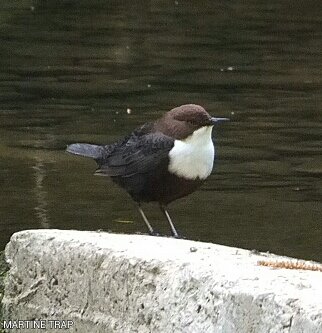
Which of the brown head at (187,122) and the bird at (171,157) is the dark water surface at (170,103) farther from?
the brown head at (187,122)

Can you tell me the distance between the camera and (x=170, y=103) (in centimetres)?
1180

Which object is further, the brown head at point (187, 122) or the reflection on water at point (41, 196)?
the reflection on water at point (41, 196)

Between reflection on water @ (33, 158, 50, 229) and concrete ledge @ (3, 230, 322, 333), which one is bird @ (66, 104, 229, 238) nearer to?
concrete ledge @ (3, 230, 322, 333)

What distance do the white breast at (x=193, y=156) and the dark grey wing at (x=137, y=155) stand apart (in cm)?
5

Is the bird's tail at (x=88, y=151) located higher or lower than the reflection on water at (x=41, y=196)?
higher

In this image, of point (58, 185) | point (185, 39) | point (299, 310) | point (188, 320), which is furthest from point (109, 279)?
point (185, 39)

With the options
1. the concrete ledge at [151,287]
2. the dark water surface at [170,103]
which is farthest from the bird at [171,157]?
the dark water surface at [170,103]

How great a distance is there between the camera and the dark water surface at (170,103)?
8.13 m

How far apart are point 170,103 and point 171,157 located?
20.3 ft

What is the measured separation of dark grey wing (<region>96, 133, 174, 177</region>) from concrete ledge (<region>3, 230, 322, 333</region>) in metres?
0.99

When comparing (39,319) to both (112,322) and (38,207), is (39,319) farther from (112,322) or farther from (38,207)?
(38,207)

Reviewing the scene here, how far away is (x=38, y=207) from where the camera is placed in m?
8.34

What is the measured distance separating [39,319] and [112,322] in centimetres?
41

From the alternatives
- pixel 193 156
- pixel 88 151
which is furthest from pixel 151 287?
pixel 88 151
